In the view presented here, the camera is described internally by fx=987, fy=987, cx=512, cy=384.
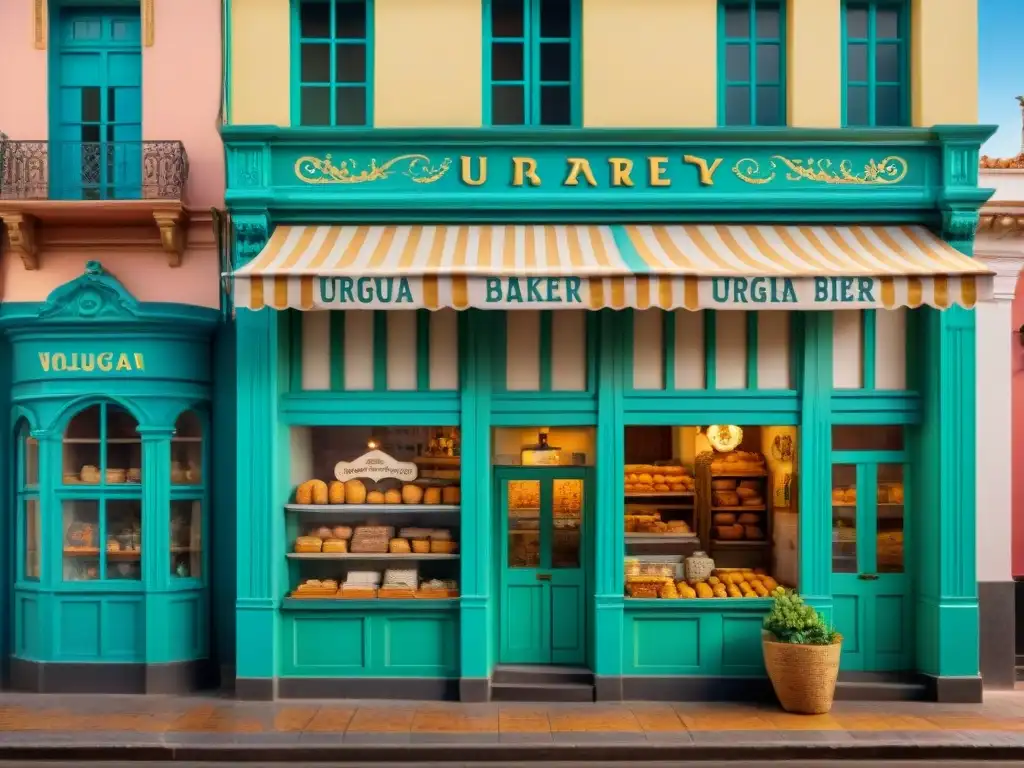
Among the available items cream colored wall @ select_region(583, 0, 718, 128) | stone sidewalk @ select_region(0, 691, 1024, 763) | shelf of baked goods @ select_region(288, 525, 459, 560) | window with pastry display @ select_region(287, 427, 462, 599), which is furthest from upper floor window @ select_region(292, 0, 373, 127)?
stone sidewalk @ select_region(0, 691, 1024, 763)

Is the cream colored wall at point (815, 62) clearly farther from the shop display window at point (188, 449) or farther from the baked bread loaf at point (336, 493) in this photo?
the shop display window at point (188, 449)

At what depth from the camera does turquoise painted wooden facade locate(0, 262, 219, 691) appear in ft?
35.1

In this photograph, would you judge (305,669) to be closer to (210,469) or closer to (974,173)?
(210,469)

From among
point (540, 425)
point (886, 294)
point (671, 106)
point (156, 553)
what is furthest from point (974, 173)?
point (156, 553)

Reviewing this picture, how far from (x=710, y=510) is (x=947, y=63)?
18.5 ft

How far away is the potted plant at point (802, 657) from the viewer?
384 inches

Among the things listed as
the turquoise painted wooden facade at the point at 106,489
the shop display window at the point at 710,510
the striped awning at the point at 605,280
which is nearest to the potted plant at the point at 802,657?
the shop display window at the point at 710,510

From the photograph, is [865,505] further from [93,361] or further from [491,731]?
[93,361]

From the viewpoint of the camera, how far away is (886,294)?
9.55 meters

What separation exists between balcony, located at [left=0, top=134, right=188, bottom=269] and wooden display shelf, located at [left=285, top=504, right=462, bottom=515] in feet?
10.5

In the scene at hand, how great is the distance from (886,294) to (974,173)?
2.13 m

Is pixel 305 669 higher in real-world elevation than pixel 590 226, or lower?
lower

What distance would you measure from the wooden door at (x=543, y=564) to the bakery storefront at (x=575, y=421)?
31 mm

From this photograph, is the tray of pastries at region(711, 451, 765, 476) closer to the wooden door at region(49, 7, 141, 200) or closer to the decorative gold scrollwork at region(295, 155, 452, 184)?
the decorative gold scrollwork at region(295, 155, 452, 184)
